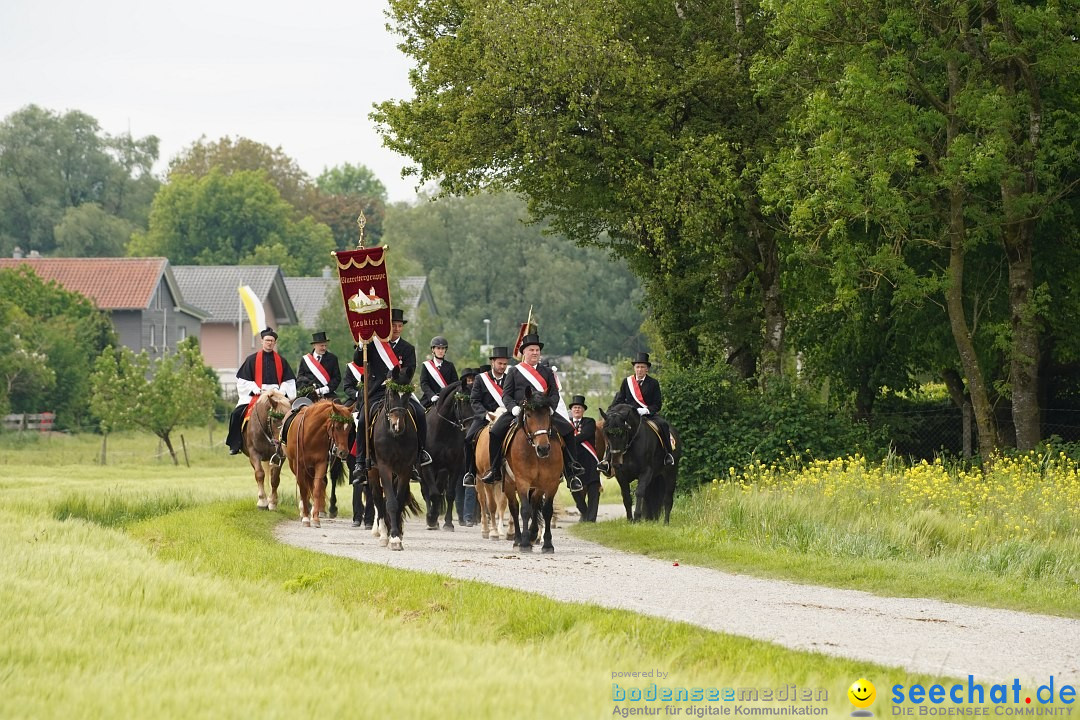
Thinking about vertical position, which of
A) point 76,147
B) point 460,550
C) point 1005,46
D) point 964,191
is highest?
point 76,147

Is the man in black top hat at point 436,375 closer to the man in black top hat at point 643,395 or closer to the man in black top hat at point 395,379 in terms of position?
the man in black top hat at point 395,379

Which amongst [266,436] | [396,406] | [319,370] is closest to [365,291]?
[396,406]

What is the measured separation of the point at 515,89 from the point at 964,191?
30.4ft

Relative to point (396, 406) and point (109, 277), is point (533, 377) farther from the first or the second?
point (109, 277)

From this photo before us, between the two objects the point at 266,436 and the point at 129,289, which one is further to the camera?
the point at 129,289

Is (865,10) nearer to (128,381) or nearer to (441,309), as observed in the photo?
(128,381)

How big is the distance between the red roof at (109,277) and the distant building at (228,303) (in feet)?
29.0

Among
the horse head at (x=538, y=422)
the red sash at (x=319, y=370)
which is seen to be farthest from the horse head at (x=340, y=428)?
the horse head at (x=538, y=422)

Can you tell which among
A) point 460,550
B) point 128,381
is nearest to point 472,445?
point 460,550

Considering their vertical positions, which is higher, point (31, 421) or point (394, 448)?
point (31, 421)

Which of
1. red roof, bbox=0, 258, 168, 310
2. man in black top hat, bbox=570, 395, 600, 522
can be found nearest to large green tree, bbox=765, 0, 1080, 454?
man in black top hat, bbox=570, 395, 600, 522

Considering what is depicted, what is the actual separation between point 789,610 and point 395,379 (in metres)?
7.91

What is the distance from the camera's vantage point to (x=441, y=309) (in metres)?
110

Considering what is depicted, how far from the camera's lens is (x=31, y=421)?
222 feet
